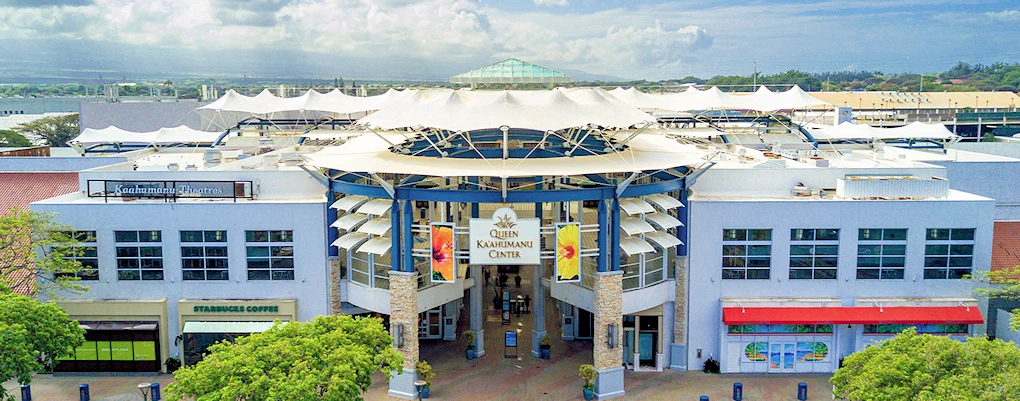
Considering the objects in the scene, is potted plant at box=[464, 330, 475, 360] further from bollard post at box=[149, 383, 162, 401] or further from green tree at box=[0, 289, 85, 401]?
green tree at box=[0, 289, 85, 401]

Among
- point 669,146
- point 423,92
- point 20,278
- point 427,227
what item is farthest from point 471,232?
point 20,278

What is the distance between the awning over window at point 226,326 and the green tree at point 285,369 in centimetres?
1000

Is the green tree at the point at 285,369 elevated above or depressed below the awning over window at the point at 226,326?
above

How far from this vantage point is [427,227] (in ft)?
126

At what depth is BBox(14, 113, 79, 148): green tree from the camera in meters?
115

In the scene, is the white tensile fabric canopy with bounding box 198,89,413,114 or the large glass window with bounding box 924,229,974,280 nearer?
the large glass window with bounding box 924,229,974,280

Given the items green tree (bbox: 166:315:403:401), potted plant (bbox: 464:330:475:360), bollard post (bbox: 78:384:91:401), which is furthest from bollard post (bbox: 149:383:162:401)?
potted plant (bbox: 464:330:475:360)

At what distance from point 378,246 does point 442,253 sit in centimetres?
330

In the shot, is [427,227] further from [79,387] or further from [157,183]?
[79,387]

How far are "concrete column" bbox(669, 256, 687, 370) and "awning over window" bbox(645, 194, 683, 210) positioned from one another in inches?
115

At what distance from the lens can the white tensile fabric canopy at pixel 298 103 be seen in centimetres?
6825

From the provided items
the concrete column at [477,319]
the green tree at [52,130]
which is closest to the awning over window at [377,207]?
the concrete column at [477,319]

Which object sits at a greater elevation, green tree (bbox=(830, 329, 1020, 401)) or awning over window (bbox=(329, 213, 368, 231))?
awning over window (bbox=(329, 213, 368, 231))

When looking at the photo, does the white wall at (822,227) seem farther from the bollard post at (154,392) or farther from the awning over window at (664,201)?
the bollard post at (154,392)
